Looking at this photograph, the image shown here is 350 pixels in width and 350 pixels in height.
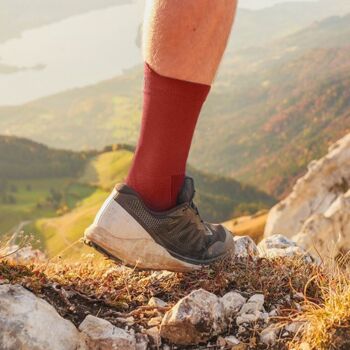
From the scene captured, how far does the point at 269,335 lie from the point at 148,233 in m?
1.05

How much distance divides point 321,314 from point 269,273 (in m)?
0.99

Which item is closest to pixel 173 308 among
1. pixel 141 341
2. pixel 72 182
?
pixel 141 341

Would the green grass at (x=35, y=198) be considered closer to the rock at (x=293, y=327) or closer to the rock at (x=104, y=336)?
the rock at (x=104, y=336)

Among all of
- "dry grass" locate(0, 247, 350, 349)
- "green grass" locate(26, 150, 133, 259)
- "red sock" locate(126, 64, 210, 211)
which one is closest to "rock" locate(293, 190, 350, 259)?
"dry grass" locate(0, 247, 350, 349)

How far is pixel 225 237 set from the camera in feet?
12.6

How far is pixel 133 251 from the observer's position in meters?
3.43

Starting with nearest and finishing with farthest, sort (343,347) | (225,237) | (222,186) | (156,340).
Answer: (343,347), (156,340), (225,237), (222,186)

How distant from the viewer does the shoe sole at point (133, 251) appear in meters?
3.37

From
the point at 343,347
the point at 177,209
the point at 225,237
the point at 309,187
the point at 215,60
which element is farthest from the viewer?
the point at 309,187

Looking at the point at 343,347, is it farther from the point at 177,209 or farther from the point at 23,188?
the point at 23,188

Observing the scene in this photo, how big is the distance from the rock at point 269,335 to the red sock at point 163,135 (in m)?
1.09

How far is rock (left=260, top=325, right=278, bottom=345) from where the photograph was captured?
2775 mm

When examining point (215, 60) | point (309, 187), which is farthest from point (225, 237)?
point (309, 187)

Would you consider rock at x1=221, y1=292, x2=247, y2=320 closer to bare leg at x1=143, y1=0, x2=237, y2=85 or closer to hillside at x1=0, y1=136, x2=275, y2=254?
bare leg at x1=143, y1=0, x2=237, y2=85
